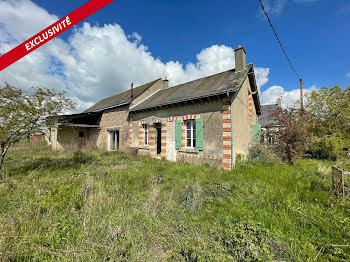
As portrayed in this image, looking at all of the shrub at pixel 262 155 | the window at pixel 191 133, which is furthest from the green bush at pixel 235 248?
the shrub at pixel 262 155

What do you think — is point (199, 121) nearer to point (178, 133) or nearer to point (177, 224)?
point (178, 133)

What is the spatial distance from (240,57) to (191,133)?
16.0ft

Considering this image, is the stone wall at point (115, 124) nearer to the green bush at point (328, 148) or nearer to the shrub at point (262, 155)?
the shrub at point (262, 155)

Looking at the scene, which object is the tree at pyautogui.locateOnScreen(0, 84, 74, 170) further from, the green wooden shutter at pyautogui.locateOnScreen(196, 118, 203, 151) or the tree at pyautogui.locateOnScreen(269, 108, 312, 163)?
the tree at pyautogui.locateOnScreen(269, 108, 312, 163)

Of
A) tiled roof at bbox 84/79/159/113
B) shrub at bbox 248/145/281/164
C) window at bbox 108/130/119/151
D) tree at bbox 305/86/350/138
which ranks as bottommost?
shrub at bbox 248/145/281/164

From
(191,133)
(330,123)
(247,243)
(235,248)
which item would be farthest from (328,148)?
(235,248)

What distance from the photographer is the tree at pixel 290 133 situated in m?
7.48

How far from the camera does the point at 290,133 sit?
7.55m

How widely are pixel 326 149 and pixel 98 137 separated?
54.8ft

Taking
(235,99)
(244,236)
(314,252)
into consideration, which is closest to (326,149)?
(235,99)

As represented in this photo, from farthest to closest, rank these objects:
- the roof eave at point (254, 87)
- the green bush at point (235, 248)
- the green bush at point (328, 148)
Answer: the green bush at point (328, 148) < the roof eave at point (254, 87) < the green bush at point (235, 248)

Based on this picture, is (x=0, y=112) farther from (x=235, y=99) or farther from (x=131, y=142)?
(x=235, y=99)

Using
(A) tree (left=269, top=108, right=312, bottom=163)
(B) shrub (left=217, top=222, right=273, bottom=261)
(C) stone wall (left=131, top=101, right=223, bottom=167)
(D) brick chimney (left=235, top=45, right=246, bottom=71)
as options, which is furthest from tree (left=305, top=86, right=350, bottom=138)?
(B) shrub (left=217, top=222, right=273, bottom=261)

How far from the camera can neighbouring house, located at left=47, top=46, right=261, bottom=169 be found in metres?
6.86
